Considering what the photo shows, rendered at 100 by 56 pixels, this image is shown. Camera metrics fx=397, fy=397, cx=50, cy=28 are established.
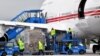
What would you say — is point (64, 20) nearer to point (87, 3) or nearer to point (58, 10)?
point (58, 10)

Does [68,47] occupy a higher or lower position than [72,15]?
lower

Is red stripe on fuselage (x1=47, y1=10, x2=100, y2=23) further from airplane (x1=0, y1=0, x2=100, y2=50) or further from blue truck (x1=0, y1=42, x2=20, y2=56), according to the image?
blue truck (x1=0, y1=42, x2=20, y2=56)

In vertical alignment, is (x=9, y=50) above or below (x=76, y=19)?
below

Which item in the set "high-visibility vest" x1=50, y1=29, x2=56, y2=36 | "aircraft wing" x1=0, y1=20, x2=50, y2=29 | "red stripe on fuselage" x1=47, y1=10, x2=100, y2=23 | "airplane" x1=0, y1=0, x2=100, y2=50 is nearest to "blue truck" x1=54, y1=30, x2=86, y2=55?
"airplane" x1=0, y1=0, x2=100, y2=50

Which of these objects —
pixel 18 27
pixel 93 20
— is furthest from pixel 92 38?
pixel 18 27

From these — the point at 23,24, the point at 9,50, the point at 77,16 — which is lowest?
the point at 9,50

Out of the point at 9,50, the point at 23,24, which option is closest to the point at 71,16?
the point at 23,24

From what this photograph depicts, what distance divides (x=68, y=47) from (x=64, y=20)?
2534 mm

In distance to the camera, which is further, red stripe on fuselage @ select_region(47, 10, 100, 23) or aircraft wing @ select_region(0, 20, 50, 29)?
aircraft wing @ select_region(0, 20, 50, 29)

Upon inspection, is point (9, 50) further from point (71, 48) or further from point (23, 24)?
point (71, 48)

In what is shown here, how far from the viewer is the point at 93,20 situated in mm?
31844

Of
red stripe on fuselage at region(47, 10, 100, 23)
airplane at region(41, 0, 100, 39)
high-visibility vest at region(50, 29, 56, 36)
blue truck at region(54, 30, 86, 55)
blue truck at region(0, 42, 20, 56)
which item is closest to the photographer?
blue truck at region(0, 42, 20, 56)

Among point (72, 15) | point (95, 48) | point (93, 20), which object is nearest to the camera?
point (93, 20)

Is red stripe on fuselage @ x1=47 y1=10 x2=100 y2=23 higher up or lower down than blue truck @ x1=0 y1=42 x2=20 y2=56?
higher up
